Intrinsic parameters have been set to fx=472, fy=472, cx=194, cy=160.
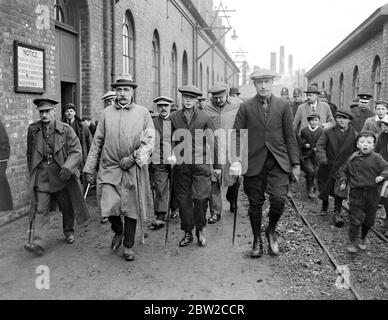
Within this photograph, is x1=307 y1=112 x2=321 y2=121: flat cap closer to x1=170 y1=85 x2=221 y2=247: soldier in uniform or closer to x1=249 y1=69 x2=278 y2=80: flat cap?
x1=170 y1=85 x2=221 y2=247: soldier in uniform

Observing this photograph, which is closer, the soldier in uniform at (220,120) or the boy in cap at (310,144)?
the soldier in uniform at (220,120)

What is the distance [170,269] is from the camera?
4.95 meters

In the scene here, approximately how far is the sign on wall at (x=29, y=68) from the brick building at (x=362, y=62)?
348 inches

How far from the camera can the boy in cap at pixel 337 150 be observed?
691 centimetres

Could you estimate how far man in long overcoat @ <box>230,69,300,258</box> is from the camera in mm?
5234

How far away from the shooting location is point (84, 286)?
4434 millimetres

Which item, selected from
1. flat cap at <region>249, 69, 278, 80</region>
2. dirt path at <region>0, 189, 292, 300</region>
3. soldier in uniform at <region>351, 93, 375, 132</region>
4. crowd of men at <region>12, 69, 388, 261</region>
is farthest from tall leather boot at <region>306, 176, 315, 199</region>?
flat cap at <region>249, 69, 278, 80</region>

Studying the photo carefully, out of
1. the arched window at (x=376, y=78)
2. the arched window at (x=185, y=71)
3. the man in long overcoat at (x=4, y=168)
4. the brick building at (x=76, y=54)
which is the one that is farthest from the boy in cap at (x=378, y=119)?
the arched window at (x=185, y=71)

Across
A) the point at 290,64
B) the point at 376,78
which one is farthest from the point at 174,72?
the point at 290,64

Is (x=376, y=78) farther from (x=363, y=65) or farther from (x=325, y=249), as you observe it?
(x=325, y=249)

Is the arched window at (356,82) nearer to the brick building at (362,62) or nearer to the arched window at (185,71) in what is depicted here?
the brick building at (362,62)

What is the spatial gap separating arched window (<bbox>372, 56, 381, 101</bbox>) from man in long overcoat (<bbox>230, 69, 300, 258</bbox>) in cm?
1013

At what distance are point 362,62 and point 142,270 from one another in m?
13.8

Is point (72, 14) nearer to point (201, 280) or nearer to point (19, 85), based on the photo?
point (19, 85)
